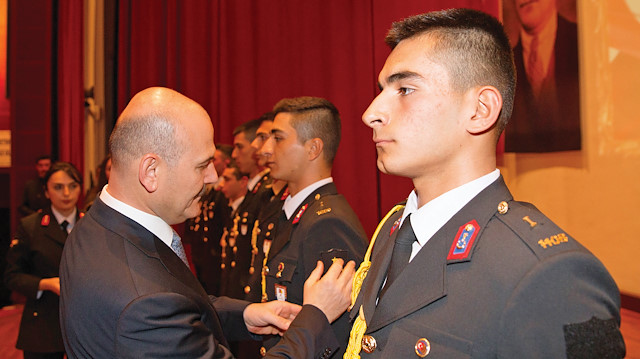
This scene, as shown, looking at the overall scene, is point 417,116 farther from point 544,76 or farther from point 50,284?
point 50,284

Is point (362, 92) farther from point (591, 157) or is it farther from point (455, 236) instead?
point (455, 236)

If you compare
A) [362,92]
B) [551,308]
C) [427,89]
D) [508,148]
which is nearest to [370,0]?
[362,92]

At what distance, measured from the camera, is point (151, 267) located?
1.27 metres

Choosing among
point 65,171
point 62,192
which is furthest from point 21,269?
point 65,171

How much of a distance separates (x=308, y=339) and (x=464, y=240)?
63 cm

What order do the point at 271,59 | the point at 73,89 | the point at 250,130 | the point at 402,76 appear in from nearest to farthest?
the point at 402,76, the point at 250,130, the point at 271,59, the point at 73,89

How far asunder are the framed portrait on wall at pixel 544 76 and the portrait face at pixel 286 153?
1.22 m

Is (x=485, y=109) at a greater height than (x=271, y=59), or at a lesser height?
lesser

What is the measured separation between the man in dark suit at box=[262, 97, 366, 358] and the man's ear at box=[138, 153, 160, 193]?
887mm

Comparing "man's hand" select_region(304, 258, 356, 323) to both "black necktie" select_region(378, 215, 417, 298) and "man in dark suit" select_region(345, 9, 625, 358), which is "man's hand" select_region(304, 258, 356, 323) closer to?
"man in dark suit" select_region(345, 9, 625, 358)

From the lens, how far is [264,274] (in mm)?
2404

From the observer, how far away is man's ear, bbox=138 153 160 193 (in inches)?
54.9

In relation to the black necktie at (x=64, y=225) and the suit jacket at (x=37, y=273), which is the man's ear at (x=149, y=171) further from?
the black necktie at (x=64, y=225)

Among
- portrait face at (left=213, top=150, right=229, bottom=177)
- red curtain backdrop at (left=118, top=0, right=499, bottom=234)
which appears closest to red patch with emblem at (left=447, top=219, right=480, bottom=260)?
red curtain backdrop at (left=118, top=0, right=499, bottom=234)
